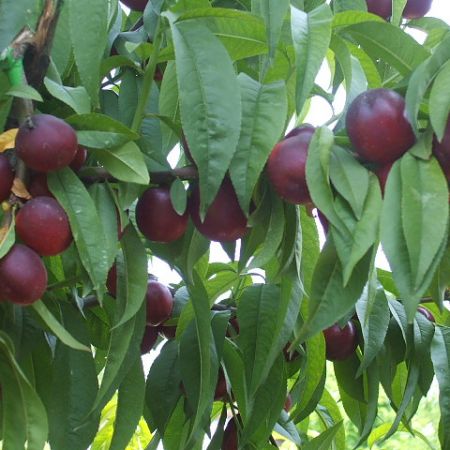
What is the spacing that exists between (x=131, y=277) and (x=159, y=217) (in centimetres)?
5

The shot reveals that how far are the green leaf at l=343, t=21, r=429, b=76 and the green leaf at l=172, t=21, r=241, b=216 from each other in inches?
5.0

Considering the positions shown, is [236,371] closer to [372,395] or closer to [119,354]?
[372,395]

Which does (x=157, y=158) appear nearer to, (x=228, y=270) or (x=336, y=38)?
(x=336, y=38)

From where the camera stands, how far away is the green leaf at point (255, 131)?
25.8 inches

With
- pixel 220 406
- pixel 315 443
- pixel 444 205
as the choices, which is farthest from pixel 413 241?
pixel 220 406

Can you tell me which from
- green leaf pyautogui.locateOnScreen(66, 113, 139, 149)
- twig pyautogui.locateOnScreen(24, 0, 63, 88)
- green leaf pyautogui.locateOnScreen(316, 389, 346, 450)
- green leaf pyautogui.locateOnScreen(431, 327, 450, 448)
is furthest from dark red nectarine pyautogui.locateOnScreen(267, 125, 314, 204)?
green leaf pyautogui.locateOnScreen(316, 389, 346, 450)

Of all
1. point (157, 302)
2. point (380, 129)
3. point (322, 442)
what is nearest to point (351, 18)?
point (380, 129)

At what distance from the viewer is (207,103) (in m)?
0.66

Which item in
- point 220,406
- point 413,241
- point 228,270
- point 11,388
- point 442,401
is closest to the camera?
point 413,241

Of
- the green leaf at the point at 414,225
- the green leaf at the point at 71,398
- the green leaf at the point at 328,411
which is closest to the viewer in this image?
the green leaf at the point at 414,225

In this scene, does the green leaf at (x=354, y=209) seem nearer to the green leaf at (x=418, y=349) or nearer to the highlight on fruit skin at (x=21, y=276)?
the highlight on fruit skin at (x=21, y=276)

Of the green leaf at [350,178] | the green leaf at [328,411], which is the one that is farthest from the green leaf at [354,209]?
the green leaf at [328,411]

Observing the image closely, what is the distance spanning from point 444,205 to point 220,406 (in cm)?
69

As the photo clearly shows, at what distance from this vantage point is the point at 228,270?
105 centimetres
